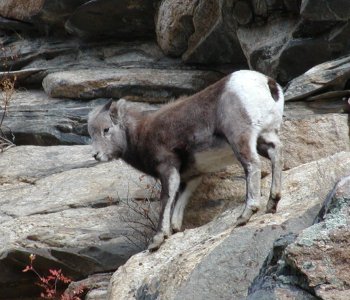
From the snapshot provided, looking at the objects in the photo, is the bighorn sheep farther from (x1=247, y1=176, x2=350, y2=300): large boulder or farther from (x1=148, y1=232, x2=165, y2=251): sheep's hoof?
(x1=247, y1=176, x2=350, y2=300): large boulder

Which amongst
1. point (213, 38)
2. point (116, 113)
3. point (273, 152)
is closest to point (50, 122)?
point (213, 38)

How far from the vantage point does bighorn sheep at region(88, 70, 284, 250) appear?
712 cm

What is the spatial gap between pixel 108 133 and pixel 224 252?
2.62m

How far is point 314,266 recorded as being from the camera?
4121 millimetres

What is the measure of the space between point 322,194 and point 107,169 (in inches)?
156

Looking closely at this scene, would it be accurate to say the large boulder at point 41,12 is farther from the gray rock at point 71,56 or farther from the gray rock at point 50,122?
the gray rock at point 50,122

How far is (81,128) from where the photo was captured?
11734 mm

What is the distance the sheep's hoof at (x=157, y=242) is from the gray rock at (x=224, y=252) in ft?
0.19

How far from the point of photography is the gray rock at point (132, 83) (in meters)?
11.9

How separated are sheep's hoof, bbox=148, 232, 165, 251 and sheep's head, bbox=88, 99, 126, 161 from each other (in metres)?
1.06

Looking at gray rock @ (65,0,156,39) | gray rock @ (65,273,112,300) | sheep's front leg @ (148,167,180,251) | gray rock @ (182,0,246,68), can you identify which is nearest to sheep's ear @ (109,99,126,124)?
sheep's front leg @ (148,167,180,251)

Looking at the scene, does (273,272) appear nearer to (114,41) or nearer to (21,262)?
(21,262)

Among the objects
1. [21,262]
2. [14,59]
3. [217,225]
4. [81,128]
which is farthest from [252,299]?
[14,59]

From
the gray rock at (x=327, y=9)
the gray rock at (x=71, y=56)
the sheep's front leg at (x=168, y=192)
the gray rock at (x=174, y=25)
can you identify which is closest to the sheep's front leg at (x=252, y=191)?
the sheep's front leg at (x=168, y=192)
